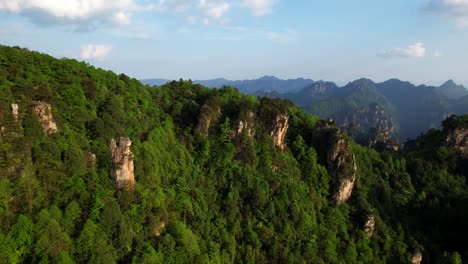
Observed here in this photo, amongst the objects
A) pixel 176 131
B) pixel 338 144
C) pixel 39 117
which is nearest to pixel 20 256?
pixel 39 117

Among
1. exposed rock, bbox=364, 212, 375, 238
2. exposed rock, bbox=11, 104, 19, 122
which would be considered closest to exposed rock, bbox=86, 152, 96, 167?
exposed rock, bbox=11, 104, 19, 122

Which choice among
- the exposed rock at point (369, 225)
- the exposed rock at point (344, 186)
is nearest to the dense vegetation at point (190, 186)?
the exposed rock at point (369, 225)

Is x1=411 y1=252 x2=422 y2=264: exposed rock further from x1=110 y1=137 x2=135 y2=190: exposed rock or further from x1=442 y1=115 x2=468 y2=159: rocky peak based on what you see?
x1=110 y1=137 x2=135 y2=190: exposed rock

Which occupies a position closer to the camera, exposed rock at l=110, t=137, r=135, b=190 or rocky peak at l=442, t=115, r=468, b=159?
exposed rock at l=110, t=137, r=135, b=190

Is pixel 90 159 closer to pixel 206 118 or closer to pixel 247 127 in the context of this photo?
pixel 206 118

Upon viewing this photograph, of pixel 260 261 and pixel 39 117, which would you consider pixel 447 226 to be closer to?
pixel 260 261

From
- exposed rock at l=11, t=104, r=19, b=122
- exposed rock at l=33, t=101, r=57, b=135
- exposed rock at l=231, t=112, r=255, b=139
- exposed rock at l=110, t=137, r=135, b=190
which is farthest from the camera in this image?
exposed rock at l=231, t=112, r=255, b=139
